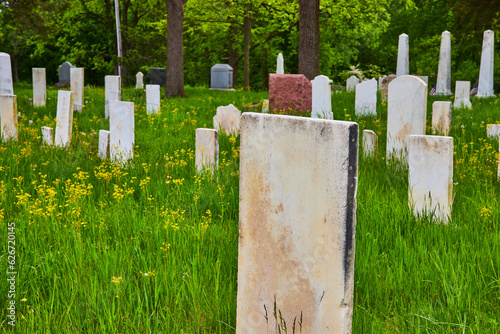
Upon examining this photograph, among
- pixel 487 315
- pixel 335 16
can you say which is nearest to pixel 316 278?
pixel 487 315

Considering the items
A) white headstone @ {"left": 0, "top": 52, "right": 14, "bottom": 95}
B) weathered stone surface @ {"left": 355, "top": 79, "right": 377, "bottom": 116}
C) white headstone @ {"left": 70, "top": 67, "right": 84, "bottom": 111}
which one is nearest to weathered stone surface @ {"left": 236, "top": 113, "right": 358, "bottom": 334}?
weathered stone surface @ {"left": 355, "top": 79, "right": 377, "bottom": 116}

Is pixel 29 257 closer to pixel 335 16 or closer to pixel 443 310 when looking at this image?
pixel 443 310

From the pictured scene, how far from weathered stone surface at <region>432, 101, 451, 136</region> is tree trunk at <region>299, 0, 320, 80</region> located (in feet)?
21.0

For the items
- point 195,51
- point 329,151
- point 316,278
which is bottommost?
point 316,278

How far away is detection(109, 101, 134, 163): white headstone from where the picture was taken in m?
6.89

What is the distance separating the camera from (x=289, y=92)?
10.5 m

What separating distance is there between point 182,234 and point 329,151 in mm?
1913

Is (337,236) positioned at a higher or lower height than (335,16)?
lower

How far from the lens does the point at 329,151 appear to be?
6.97 feet

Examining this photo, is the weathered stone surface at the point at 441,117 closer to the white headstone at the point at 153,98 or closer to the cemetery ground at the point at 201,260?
the cemetery ground at the point at 201,260

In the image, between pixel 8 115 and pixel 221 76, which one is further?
pixel 221 76

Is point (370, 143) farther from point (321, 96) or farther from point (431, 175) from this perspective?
point (321, 96)

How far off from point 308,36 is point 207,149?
27.4 feet

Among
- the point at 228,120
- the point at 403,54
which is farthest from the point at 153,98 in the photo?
the point at 403,54
